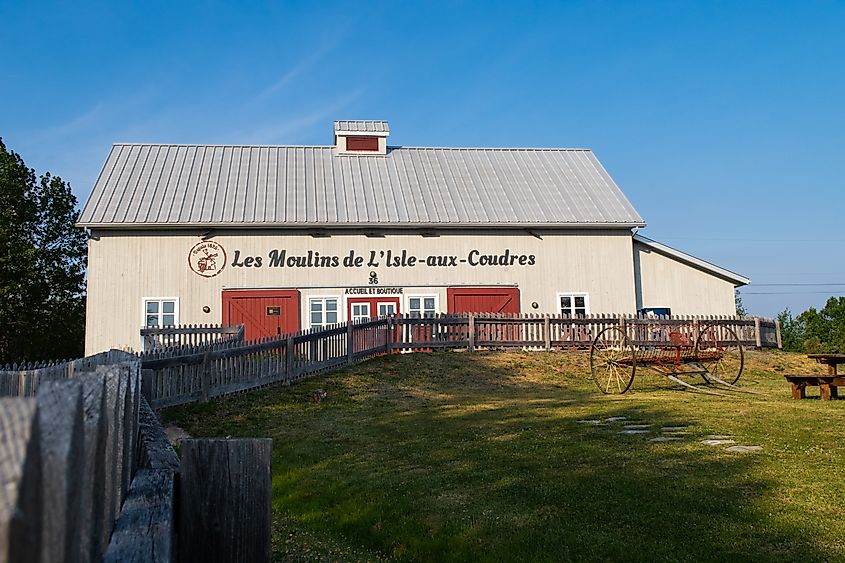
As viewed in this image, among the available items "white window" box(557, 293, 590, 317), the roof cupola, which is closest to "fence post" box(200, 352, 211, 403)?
"white window" box(557, 293, 590, 317)

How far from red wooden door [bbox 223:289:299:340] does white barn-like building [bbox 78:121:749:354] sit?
0.05 metres

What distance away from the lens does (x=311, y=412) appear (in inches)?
567

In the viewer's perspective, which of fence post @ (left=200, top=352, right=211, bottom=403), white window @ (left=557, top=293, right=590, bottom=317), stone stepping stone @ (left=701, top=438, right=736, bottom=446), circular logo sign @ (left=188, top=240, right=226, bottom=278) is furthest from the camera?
white window @ (left=557, top=293, right=590, bottom=317)

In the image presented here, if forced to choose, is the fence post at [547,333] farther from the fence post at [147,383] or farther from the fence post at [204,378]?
the fence post at [147,383]

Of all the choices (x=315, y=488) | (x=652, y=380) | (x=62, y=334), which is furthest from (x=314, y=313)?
(x=315, y=488)

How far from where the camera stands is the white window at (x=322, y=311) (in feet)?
92.0

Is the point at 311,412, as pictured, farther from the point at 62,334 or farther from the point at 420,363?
the point at 62,334

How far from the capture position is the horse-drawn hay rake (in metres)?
17.1

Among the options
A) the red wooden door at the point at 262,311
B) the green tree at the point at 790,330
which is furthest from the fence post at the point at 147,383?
the green tree at the point at 790,330

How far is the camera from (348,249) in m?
28.5

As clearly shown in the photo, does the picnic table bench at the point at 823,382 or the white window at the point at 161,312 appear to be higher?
the white window at the point at 161,312

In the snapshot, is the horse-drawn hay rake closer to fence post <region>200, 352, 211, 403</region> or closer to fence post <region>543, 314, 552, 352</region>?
fence post <region>543, 314, 552, 352</region>

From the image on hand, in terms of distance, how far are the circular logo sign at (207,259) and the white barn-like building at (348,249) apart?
5 centimetres

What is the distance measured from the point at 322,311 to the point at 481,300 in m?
5.67
